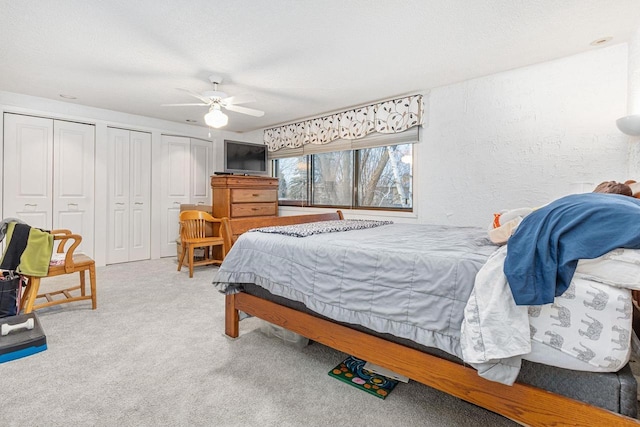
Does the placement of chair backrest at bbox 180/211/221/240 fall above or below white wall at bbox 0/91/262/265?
below

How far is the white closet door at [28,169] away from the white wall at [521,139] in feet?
15.2

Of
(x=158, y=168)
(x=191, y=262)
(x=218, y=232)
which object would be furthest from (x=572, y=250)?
(x=158, y=168)

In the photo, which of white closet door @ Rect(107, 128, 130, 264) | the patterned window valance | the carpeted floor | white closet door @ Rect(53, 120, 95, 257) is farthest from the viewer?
white closet door @ Rect(107, 128, 130, 264)

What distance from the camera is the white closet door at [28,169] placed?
3.84 m

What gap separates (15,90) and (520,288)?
17.4 feet

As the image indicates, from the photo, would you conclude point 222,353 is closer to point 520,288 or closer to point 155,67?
point 520,288

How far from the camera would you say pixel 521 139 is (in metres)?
2.95

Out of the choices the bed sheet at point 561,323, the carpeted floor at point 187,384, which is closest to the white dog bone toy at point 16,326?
the carpeted floor at point 187,384

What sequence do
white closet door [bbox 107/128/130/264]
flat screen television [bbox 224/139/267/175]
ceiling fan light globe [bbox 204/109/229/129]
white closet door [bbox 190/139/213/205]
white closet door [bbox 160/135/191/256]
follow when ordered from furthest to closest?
white closet door [bbox 190/139/213/205], white closet door [bbox 160/135/191/256], flat screen television [bbox 224/139/267/175], white closet door [bbox 107/128/130/264], ceiling fan light globe [bbox 204/109/229/129]

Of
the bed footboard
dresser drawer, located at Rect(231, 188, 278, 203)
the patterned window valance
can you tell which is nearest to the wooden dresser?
dresser drawer, located at Rect(231, 188, 278, 203)

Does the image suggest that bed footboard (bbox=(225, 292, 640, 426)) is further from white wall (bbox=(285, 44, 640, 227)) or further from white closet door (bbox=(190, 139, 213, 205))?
white closet door (bbox=(190, 139, 213, 205))

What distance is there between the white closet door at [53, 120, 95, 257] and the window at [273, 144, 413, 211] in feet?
9.04

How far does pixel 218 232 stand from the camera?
15.1ft

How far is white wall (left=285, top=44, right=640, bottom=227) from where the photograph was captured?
2562 mm
